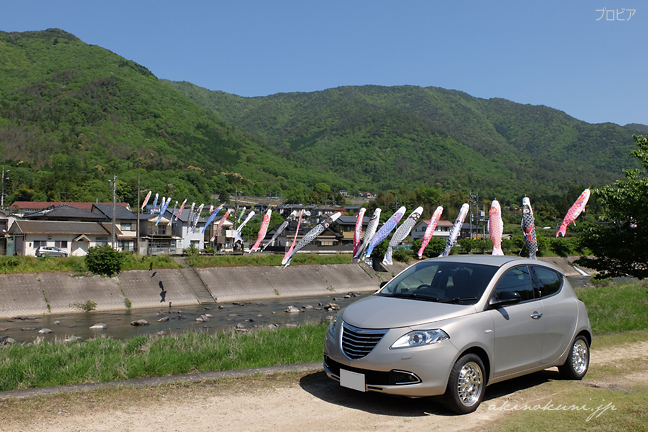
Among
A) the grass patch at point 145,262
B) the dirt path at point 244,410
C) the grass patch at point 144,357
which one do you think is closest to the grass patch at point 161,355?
the grass patch at point 144,357

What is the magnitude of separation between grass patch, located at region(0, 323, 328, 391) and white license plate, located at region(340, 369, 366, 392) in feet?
6.84

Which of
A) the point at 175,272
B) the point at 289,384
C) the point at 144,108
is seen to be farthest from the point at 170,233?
the point at 144,108

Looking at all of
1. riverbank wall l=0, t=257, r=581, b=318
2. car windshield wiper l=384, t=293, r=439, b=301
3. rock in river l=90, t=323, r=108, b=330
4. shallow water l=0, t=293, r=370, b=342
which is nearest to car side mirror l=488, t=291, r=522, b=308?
car windshield wiper l=384, t=293, r=439, b=301

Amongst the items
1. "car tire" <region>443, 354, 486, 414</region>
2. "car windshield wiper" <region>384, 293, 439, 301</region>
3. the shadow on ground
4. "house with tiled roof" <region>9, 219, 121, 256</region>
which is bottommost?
"house with tiled roof" <region>9, 219, 121, 256</region>

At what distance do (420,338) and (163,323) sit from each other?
22433mm

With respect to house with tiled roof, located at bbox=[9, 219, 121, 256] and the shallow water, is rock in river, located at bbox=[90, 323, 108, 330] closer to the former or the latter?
the shallow water

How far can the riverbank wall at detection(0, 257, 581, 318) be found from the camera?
27619 millimetres

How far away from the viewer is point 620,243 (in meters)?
16.0

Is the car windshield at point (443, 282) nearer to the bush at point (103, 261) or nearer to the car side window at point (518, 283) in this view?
the car side window at point (518, 283)

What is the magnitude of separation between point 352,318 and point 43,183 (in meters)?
91.5

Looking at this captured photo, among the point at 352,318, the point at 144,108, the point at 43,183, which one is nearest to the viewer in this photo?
the point at 352,318

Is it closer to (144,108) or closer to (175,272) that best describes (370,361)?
(175,272)

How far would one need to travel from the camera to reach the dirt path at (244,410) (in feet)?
14.0

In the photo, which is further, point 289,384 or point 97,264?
point 97,264
